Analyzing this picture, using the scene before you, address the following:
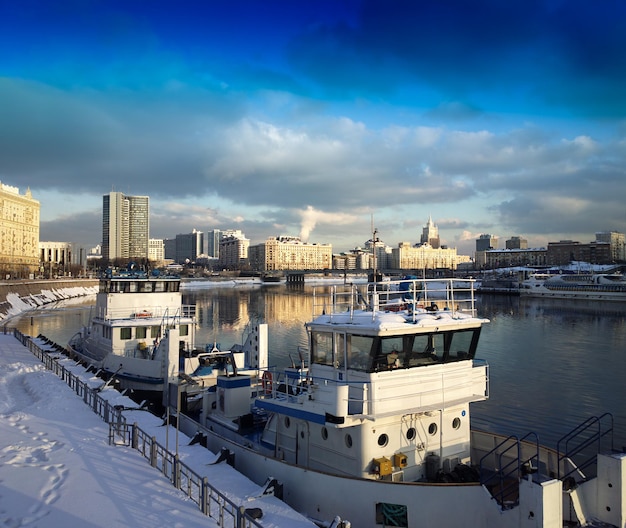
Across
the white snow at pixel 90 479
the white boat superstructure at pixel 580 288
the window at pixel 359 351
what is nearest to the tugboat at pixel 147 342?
the white snow at pixel 90 479

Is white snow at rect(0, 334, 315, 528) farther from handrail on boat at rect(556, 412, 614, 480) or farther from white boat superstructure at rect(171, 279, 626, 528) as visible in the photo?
handrail on boat at rect(556, 412, 614, 480)

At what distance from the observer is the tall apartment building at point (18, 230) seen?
14750 centimetres

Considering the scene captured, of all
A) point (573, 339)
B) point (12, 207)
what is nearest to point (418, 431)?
point (573, 339)

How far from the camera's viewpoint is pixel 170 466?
12414mm

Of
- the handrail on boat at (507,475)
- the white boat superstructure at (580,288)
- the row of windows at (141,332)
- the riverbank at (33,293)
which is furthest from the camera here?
the white boat superstructure at (580,288)

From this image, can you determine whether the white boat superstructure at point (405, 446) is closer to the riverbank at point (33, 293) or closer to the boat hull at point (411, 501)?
the boat hull at point (411, 501)

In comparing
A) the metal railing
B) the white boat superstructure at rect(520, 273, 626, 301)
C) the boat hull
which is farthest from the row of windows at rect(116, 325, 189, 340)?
the white boat superstructure at rect(520, 273, 626, 301)

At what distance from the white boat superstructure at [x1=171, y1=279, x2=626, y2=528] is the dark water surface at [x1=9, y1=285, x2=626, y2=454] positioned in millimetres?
9676

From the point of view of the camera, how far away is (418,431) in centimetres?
1192

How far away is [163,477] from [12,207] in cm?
16977

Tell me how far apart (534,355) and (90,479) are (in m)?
35.9

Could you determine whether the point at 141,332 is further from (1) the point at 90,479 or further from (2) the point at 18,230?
(2) the point at 18,230

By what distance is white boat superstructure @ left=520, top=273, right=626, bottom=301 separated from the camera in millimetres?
106094

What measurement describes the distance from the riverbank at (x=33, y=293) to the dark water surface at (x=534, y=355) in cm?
389
